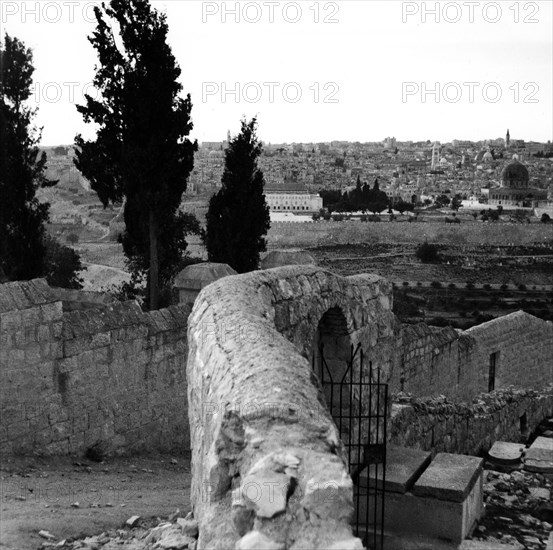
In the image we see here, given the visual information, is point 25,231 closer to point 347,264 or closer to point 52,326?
point 52,326

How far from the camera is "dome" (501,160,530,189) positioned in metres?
105

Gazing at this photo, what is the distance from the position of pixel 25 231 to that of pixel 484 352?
281 inches

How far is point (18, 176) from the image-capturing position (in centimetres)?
1265

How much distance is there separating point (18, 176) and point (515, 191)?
95.4m

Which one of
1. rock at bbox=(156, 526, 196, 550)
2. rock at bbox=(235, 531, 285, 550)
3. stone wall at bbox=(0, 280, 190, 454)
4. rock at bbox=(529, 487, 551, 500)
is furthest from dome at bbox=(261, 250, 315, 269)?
rock at bbox=(235, 531, 285, 550)

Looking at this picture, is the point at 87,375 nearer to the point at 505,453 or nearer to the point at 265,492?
the point at 505,453

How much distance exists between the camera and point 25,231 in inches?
485

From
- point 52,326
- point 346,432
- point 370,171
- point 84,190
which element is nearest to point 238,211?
point 52,326

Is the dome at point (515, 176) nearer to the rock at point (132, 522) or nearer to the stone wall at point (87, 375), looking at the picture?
the stone wall at point (87, 375)

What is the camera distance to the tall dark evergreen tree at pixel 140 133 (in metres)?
11.9

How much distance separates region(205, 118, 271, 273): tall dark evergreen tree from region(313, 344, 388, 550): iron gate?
320 inches

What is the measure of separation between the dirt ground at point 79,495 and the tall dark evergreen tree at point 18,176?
609 centimetres

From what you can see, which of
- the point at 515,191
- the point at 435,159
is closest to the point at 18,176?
the point at 515,191

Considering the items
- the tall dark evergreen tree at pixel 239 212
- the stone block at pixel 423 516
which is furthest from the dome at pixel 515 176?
the stone block at pixel 423 516
